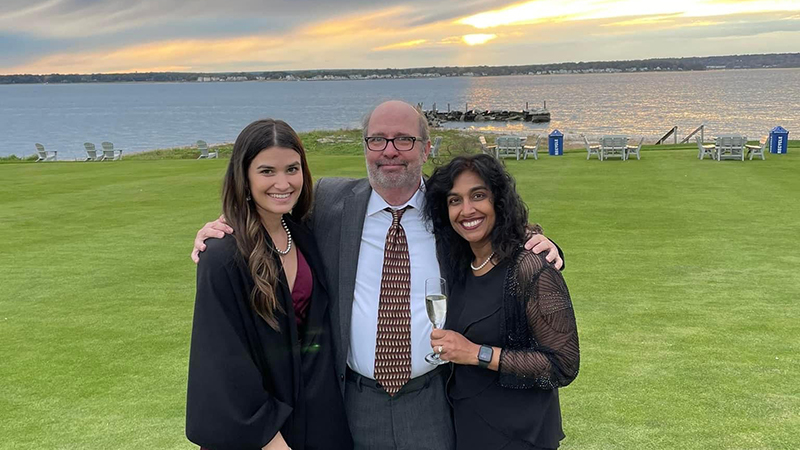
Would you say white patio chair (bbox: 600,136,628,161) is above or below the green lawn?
above

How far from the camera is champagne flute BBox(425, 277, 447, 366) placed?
260 cm

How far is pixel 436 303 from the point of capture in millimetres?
2588

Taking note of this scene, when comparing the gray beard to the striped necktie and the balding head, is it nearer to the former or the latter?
the balding head

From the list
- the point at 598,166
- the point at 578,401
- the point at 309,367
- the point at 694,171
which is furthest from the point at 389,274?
the point at 598,166

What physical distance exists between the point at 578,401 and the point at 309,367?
267 cm

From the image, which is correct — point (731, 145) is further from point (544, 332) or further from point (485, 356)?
point (485, 356)

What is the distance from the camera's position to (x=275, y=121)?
2.67 meters

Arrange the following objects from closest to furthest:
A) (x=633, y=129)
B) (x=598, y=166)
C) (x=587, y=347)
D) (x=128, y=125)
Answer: (x=587, y=347) → (x=598, y=166) → (x=633, y=129) → (x=128, y=125)

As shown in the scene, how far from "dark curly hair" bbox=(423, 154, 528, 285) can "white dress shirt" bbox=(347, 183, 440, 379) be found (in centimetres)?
8

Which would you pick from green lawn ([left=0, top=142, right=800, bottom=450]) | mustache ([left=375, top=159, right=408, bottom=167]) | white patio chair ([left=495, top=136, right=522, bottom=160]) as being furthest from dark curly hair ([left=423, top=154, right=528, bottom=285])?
white patio chair ([left=495, top=136, right=522, bottom=160])

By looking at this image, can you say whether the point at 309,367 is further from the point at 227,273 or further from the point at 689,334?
the point at 689,334

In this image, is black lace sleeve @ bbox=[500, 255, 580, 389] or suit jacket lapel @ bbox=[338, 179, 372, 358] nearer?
black lace sleeve @ bbox=[500, 255, 580, 389]

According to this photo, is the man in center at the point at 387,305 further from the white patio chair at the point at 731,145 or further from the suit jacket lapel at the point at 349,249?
the white patio chair at the point at 731,145

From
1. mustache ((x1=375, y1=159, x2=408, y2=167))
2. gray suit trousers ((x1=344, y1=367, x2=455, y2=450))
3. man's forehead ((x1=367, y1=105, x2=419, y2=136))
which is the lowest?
gray suit trousers ((x1=344, y1=367, x2=455, y2=450))
